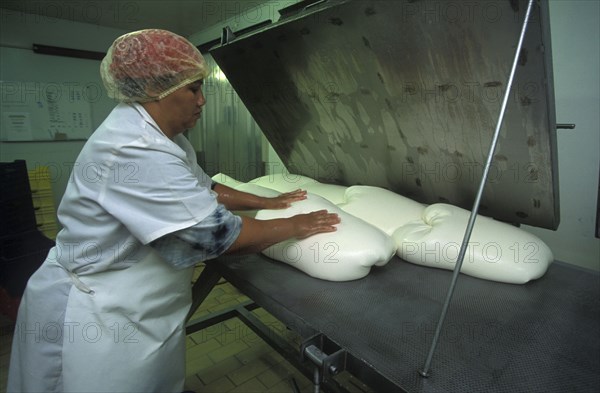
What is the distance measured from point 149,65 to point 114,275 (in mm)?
560

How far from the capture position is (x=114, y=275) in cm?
89

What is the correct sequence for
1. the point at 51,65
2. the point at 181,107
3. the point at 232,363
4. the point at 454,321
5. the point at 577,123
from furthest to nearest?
1. the point at 51,65
2. the point at 232,363
3. the point at 577,123
4. the point at 181,107
5. the point at 454,321

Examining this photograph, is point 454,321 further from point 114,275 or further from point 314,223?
point 114,275

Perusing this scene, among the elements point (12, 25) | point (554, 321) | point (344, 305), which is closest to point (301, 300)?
point (344, 305)

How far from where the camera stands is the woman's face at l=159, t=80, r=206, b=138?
90 cm

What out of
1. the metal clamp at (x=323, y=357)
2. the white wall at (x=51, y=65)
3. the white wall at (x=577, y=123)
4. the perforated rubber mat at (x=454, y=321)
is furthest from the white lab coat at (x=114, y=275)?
the white wall at (x=51, y=65)

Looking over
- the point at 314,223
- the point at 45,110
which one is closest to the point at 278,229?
the point at 314,223

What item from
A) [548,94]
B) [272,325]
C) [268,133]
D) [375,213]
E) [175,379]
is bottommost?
[272,325]

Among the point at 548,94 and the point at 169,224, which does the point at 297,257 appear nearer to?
the point at 169,224

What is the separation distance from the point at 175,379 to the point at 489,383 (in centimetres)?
91

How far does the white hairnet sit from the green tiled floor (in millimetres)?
1412

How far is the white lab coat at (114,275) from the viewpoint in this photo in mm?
778

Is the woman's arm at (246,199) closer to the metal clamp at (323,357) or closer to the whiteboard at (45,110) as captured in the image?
the metal clamp at (323,357)

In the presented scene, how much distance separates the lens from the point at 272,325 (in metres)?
2.14
